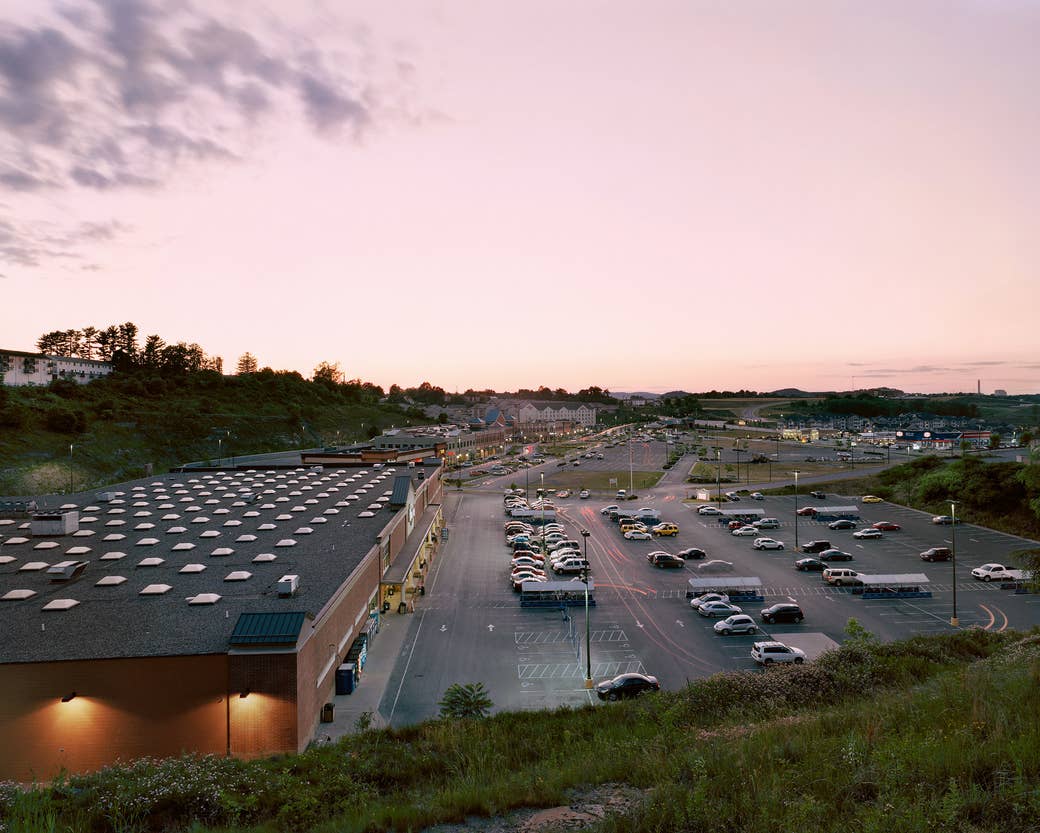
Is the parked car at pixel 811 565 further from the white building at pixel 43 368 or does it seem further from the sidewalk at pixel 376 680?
the white building at pixel 43 368

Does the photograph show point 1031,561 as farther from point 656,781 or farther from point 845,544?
point 656,781

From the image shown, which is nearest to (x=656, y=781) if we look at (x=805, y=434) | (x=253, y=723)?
(x=253, y=723)

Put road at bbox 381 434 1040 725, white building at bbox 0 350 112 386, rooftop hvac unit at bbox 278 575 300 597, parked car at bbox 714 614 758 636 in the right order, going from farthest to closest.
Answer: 1. white building at bbox 0 350 112 386
2. parked car at bbox 714 614 758 636
3. road at bbox 381 434 1040 725
4. rooftop hvac unit at bbox 278 575 300 597

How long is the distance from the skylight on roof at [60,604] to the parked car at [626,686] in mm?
18959

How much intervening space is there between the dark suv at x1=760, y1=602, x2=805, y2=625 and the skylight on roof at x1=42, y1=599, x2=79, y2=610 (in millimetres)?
29600

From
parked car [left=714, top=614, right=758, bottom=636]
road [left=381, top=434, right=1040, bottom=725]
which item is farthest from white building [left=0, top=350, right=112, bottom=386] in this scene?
parked car [left=714, top=614, right=758, bottom=636]

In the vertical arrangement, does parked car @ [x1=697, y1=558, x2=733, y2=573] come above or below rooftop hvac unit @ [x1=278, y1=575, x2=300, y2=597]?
below

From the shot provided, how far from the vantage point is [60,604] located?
20109mm

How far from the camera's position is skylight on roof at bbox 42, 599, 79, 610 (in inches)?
784

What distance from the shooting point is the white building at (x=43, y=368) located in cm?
10288

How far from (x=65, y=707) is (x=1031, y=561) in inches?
1684

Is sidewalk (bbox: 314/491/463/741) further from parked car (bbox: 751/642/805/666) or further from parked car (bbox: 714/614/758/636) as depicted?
parked car (bbox: 751/642/805/666)

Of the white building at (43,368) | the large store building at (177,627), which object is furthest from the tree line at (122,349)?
the large store building at (177,627)

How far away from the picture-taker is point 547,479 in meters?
83.8
